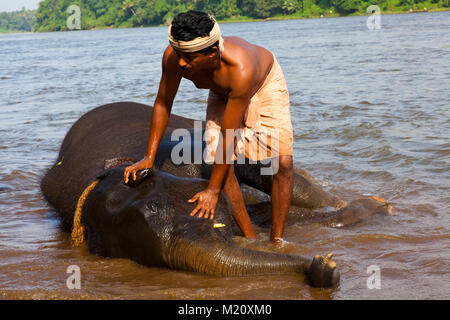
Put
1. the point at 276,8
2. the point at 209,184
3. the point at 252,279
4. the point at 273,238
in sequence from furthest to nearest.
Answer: the point at 276,8 → the point at 273,238 → the point at 209,184 → the point at 252,279

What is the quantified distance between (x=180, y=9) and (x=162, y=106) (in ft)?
306

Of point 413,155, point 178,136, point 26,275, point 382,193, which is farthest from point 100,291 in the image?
point 413,155

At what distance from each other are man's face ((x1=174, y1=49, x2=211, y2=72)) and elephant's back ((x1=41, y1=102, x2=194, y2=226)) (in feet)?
4.45

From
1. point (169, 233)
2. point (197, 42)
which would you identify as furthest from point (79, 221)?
point (197, 42)

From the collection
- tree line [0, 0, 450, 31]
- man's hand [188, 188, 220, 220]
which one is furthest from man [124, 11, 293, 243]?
tree line [0, 0, 450, 31]

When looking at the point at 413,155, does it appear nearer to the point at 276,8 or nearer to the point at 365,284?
the point at 365,284

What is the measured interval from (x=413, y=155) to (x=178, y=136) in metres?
3.90

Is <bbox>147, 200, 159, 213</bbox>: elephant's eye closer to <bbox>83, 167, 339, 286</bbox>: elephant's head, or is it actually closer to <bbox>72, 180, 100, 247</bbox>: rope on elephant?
<bbox>83, 167, 339, 286</bbox>: elephant's head

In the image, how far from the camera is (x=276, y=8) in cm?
9675

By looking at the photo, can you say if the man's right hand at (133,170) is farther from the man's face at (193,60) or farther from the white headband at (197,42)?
the white headband at (197,42)

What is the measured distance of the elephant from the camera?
391 centimetres

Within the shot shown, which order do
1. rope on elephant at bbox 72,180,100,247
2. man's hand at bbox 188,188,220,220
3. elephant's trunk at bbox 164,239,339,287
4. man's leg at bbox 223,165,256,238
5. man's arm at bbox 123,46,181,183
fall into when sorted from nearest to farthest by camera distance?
1. elephant's trunk at bbox 164,239,339,287
2. man's hand at bbox 188,188,220,220
3. man's arm at bbox 123,46,181,183
4. rope on elephant at bbox 72,180,100,247
5. man's leg at bbox 223,165,256,238

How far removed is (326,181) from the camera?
7484mm

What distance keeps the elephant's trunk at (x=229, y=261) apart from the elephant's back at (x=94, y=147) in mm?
1347
